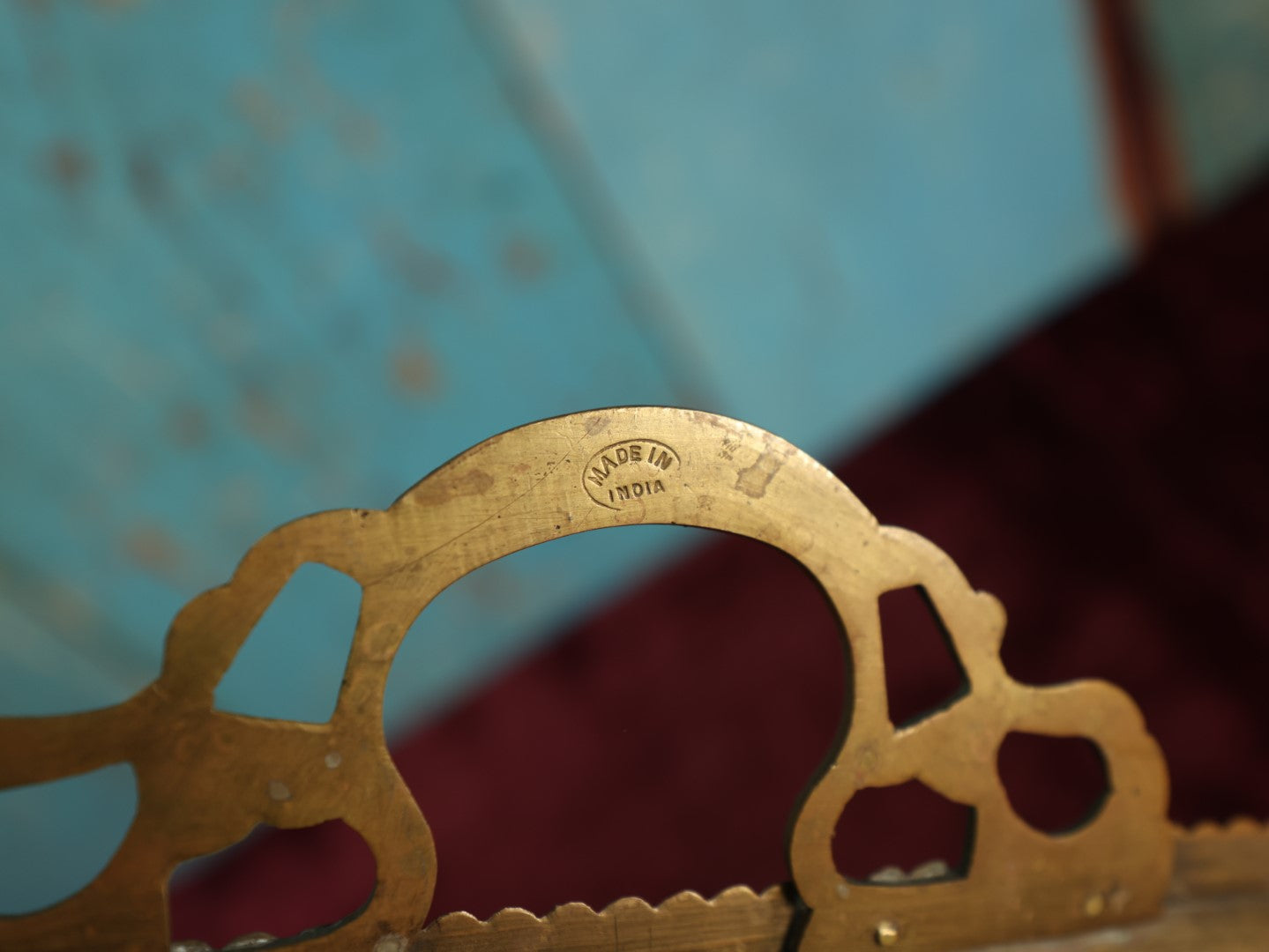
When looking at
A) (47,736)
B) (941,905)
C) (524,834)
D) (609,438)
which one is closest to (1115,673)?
(524,834)

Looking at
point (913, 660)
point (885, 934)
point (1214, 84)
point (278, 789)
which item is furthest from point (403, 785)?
point (1214, 84)

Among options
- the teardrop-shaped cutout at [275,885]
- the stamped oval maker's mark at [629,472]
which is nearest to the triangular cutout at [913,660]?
the teardrop-shaped cutout at [275,885]

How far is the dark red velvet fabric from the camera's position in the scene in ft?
2.97

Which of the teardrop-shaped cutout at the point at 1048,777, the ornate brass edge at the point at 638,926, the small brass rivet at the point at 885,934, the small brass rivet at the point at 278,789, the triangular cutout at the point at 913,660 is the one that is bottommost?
the small brass rivet at the point at 885,934

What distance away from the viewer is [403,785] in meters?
0.38

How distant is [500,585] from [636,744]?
17 cm

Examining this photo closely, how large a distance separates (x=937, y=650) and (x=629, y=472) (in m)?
0.62

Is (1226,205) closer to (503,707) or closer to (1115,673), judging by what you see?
(1115,673)

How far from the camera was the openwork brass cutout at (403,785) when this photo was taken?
0.37 m

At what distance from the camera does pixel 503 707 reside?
3.32ft

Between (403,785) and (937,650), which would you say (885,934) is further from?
(937,650)

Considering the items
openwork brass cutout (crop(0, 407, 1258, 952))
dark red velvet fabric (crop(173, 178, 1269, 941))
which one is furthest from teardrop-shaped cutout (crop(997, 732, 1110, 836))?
openwork brass cutout (crop(0, 407, 1258, 952))

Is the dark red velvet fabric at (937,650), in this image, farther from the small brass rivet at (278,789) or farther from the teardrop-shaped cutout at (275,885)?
the small brass rivet at (278,789)

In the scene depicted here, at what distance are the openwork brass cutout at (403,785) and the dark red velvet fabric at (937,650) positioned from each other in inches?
17.8
